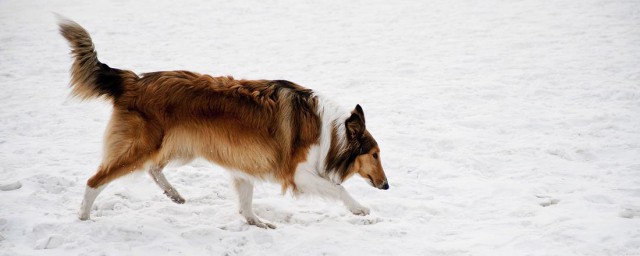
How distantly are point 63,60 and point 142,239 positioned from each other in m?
8.54

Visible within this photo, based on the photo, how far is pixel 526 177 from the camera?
6.03m

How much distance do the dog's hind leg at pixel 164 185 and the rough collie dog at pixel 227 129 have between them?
0.94ft

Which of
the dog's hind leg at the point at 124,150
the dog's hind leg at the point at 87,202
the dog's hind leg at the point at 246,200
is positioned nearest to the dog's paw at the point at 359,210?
the dog's hind leg at the point at 246,200

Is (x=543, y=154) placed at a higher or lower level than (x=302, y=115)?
lower

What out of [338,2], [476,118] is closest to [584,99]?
[476,118]

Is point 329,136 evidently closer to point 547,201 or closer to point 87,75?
point 87,75

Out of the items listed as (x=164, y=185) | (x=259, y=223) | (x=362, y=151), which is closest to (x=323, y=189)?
(x=362, y=151)

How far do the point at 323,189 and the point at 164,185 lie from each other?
5.46 ft

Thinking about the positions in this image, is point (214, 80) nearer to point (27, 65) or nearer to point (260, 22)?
point (27, 65)

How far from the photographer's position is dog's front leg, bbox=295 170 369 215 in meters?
4.84

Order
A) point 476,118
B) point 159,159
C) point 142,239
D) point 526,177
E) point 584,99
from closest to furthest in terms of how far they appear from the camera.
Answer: point 142,239
point 159,159
point 526,177
point 476,118
point 584,99

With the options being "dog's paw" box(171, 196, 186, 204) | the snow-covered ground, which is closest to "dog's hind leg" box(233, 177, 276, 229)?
the snow-covered ground

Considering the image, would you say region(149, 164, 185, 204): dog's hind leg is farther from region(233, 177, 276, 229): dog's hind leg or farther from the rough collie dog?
region(233, 177, 276, 229): dog's hind leg

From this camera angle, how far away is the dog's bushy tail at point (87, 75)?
15.0 feet
